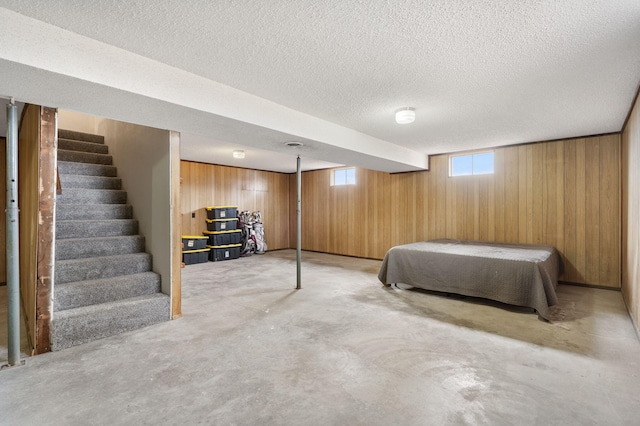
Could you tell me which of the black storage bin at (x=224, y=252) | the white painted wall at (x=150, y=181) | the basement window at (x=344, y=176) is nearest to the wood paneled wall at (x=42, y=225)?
the white painted wall at (x=150, y=181)

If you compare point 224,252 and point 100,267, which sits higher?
point 100,267

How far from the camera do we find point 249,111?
2951mm

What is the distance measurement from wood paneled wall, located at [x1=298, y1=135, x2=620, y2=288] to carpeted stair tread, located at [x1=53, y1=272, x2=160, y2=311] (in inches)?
196

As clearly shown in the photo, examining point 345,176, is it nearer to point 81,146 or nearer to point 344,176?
point 344,176

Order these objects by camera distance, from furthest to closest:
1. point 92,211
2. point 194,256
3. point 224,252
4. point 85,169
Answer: point 224,252
point 194,256
point 85,169
point 92,211

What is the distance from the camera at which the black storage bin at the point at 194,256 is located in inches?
257

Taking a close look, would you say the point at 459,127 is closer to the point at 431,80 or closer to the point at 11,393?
the point at 431,80

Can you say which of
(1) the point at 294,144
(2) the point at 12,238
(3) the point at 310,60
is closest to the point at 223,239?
(1) the point at 294,144

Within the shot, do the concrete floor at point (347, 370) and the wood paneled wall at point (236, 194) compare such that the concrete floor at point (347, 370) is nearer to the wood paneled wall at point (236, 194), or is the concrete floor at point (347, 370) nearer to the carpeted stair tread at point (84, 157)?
the carpeted stair tread at point (84, 157)

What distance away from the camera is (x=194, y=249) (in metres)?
6.69

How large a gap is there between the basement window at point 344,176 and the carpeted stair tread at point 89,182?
5.03 m

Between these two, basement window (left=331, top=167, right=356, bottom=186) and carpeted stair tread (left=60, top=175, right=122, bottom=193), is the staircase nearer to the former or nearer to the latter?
carpeted stair tread (left=60, top=175, right=122, bottom=193)

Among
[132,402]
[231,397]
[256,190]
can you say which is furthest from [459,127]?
[256,190]

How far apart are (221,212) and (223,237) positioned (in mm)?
597
